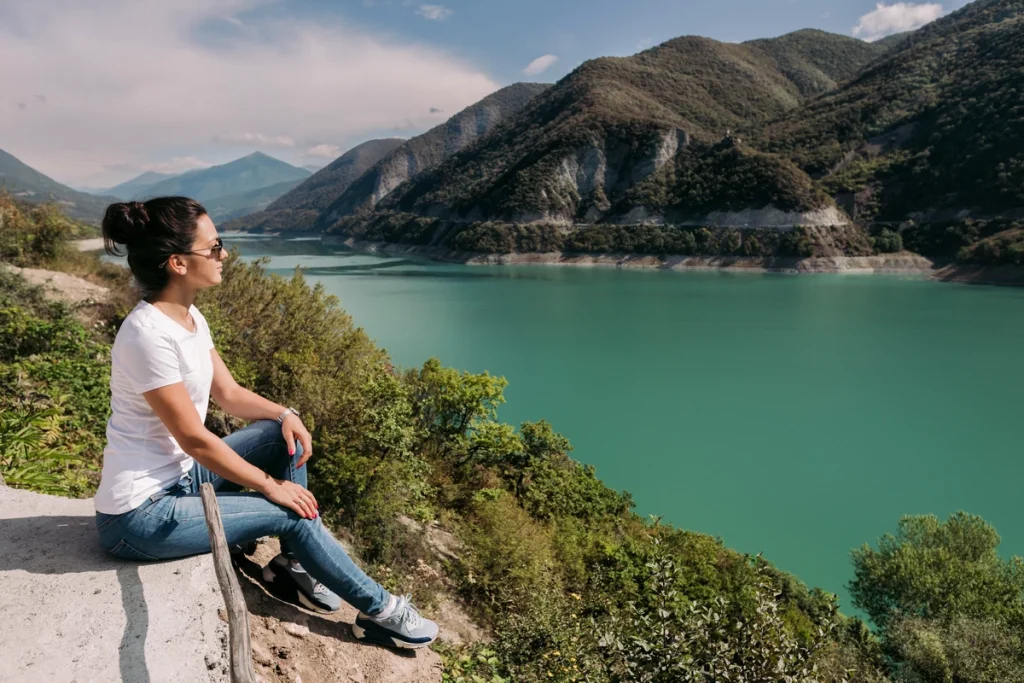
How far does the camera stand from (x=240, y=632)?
5.34ft

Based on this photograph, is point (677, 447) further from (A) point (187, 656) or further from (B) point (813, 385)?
(A) point (187, 656)

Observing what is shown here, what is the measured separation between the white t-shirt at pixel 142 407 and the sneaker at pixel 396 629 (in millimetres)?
1014

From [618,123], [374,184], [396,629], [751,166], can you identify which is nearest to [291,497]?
[396,629]

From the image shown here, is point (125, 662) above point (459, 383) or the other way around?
above

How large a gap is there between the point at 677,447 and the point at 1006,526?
26.4ft

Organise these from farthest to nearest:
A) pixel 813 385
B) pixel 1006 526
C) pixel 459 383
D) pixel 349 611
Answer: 1. pixel 813 385
2. pixel 1006 526
3. pixel 459 383
4. pixel 349 611

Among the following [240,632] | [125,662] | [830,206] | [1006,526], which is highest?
[830,206]

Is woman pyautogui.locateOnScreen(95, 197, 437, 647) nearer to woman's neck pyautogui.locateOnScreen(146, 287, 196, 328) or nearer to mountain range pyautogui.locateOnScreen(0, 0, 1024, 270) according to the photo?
woman's neck pyautogui.locateOnScreen(146, 287, 196, 328)

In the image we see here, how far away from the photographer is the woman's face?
202 centimetres

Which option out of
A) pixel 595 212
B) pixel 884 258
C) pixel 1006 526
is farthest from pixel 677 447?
pixel 595 212

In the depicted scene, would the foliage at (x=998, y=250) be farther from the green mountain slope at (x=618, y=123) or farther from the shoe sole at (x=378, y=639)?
the shoe sole at (x=378, y=639)

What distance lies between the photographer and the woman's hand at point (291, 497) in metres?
2.04

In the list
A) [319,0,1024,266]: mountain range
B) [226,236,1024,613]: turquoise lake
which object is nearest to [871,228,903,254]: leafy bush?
[319,0,1024,266]: mountain range

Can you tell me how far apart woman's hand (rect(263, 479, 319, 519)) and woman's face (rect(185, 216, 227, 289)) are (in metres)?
0.77
